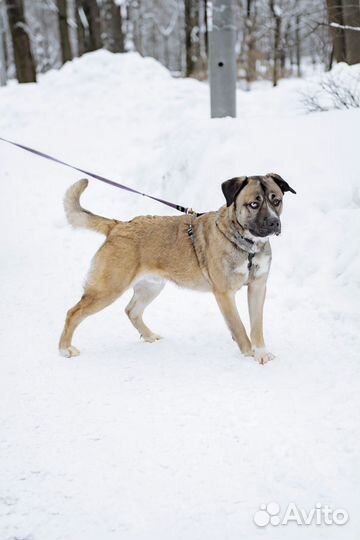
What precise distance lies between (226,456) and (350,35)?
10.3 meters

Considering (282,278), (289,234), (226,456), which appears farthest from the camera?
(289,234)

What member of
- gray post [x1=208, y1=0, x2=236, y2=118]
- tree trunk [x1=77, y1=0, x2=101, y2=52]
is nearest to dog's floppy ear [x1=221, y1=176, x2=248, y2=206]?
gray post [x1=208, y1=0, x2=236, y2=118]

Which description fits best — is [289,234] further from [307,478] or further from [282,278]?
[307,478]

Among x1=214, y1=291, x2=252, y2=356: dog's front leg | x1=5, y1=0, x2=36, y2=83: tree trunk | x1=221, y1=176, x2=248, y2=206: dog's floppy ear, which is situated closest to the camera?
x1=221, y1=176, x2=248, y2=206: dog's floppy ear

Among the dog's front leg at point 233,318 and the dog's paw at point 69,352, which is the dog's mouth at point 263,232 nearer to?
the dog's front leg at point 233,318

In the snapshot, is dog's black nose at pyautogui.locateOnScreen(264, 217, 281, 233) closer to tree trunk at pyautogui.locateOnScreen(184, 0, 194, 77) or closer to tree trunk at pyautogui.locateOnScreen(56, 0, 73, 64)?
tree trunk at pyautogui.locateOnScreen(56, 0, 73, 64)

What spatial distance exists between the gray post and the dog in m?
5.09

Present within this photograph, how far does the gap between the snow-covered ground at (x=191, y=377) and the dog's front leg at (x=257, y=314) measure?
149 millimetres

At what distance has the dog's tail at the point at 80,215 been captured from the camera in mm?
4934

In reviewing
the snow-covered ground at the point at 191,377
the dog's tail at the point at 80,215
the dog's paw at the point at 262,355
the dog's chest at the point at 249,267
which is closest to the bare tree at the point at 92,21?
the snow-covered ground at the point at 191,377

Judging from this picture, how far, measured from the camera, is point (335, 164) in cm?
723

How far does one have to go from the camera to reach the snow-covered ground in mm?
2848

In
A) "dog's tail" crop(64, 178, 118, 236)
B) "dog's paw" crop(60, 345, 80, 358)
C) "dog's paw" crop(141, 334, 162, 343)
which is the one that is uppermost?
"dog's tail" crop(64, 178, 118, 236)

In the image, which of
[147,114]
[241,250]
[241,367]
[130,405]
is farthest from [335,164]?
[147,114]
